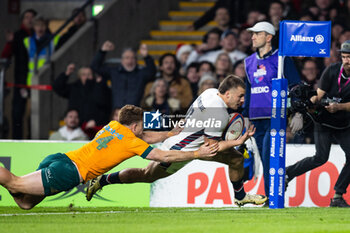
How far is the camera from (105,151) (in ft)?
36.5

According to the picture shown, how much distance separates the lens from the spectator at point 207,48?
673 inches

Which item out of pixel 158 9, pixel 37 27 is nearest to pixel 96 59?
pixel 37 27

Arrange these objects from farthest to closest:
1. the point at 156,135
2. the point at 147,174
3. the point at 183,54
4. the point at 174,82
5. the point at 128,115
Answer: the point at 183,54
the point at 174,82
the point at 156,135
the point at 147,174
the point at 128,115

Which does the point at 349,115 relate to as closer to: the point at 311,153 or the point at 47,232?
the point at 311,153

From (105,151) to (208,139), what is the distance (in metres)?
1.50

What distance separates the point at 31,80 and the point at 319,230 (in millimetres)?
9952

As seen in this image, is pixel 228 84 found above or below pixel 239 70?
below

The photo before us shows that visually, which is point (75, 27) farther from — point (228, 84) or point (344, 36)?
point (228, 84)

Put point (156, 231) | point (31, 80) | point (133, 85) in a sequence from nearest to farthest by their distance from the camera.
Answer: point (156, 231) < point (133, 85) < point (31, 80)

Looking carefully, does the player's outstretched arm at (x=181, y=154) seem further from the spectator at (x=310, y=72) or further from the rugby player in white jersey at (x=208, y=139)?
the spectator at (x=310, y=72)

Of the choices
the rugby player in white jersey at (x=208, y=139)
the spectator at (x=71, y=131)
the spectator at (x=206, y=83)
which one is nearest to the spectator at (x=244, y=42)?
the spectator at (x=206, y=83)

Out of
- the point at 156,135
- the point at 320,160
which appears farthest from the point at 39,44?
the point at 320,160

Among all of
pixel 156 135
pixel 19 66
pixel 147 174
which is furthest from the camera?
pixel 19 66

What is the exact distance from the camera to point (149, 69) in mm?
16047
